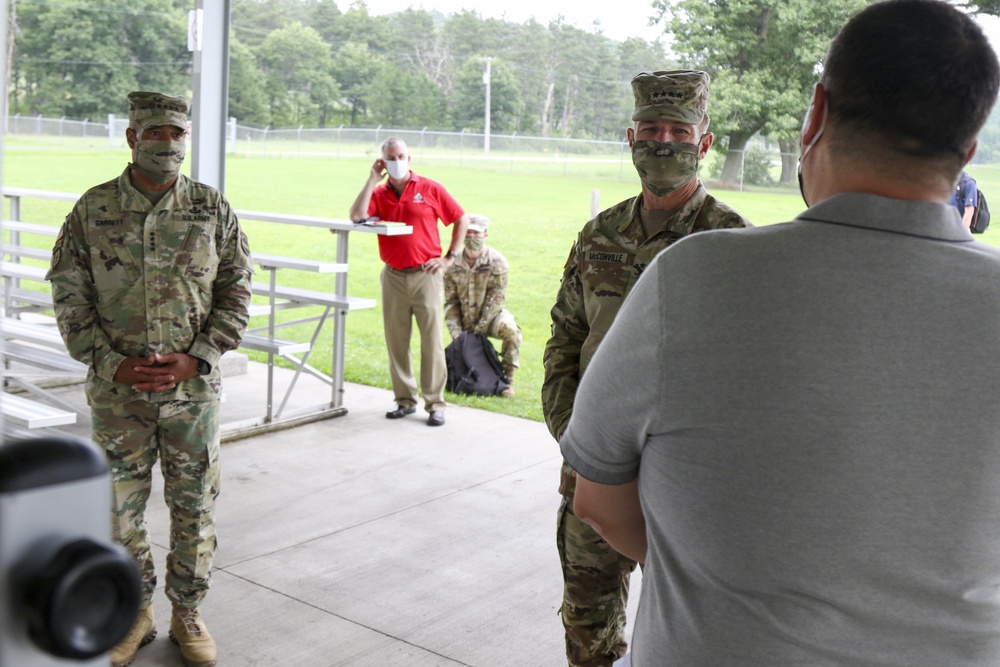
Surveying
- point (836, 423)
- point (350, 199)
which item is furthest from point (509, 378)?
point (350, 199)

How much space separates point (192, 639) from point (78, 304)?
49.5 inches

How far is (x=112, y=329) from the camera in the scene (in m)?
3.47

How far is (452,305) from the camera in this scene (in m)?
8.28

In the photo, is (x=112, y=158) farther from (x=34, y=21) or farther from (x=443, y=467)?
(x=443, y=467)

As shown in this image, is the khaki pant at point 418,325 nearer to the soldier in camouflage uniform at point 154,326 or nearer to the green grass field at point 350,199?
the green grass field at point 350,199

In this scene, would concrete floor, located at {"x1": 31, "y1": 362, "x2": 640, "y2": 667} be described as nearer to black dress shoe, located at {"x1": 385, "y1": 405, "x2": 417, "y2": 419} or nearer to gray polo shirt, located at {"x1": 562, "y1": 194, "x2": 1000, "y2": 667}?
black dress shoe, located at {"x1": 385, "y1": 405, "x2": 417, "y2": 419}

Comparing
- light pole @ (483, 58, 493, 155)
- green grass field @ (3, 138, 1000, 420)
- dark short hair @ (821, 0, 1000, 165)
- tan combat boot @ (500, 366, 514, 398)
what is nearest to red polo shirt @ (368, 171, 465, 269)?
green grass field @ (3, 138, 1000, 420)

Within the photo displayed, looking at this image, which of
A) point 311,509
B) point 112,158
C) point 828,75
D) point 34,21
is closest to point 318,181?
point 112,158

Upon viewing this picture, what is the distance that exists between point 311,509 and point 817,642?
4.43 meters

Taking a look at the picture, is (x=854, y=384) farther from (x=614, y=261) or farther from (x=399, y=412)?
(x=399, y=412)

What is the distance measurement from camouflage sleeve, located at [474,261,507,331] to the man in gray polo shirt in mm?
6956

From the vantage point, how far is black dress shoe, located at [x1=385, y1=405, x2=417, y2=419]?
23.9 ft

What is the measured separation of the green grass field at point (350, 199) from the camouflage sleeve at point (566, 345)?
17.0 ft

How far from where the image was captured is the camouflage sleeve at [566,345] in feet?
8.78
